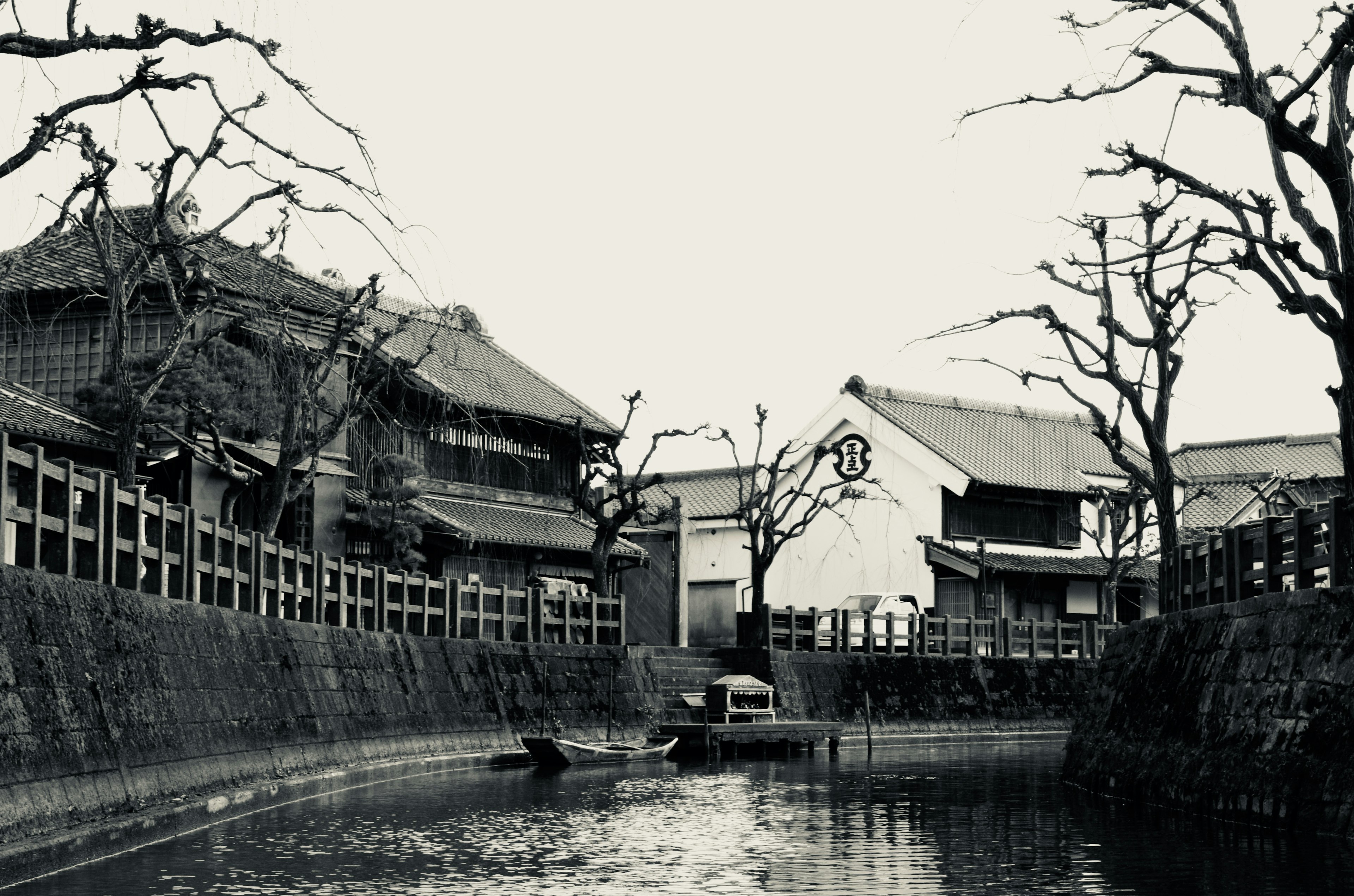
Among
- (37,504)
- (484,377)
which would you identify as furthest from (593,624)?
(37,504)

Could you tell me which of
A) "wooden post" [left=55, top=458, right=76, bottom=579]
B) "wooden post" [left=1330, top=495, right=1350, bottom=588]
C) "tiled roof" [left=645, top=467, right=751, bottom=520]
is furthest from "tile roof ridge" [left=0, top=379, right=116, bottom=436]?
"tiled roof" [left=645, top=467, right=751, bottom=520]

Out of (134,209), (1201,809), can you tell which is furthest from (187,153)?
(1201,809)

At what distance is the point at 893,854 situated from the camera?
1350cm

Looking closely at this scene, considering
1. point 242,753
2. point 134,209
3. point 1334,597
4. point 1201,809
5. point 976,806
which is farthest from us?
point 134,209

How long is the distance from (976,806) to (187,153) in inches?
565

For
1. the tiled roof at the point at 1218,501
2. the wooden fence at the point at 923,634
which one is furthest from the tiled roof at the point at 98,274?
the tiled roof at the point at 1218,501

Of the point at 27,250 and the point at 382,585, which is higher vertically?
the point at 27,250

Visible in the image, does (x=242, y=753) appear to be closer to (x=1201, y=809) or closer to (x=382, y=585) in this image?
(x=382, y=585)

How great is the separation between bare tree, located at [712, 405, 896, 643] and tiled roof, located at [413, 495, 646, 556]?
3730mm

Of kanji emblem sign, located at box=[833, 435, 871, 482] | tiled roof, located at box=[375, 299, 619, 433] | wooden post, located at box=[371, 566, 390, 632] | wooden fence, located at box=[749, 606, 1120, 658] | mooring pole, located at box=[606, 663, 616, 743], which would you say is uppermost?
tiled roof, located at box=[375, 299, 619, 433]

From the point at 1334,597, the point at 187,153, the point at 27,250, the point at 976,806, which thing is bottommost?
the point at 976,806

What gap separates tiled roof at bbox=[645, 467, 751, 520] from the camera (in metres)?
55.4

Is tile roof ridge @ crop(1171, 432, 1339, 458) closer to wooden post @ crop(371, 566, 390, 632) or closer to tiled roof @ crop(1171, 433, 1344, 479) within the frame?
tiled roof @ crop(1171, 433, 1344, 479)

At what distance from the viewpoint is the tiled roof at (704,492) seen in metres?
55.4
